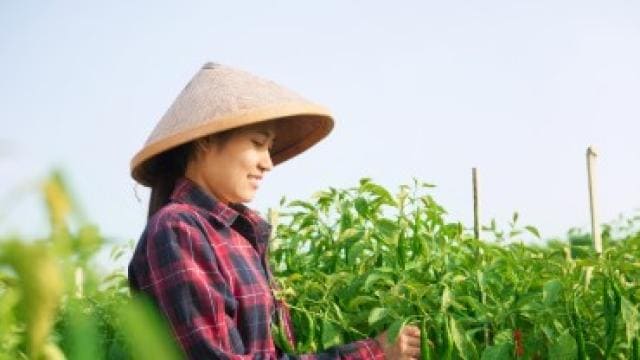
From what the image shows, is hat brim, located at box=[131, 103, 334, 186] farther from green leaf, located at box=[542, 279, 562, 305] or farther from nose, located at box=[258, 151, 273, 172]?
green leaf, located at box=[542, 279, 562, 305]

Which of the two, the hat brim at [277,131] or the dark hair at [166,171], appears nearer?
the hat brim at [277,131]

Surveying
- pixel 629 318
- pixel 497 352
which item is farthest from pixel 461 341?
pixel 629 318

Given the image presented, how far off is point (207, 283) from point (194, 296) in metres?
0.05

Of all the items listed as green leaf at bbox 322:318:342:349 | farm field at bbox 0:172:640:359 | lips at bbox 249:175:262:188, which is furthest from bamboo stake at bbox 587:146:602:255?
lips at bbox 249:175:262:188

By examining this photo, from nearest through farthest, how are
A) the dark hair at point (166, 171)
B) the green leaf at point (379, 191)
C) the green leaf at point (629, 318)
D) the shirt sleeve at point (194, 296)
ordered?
the shirt sleeve at point (194, 296) < the green leaf at point (629, 318) < the dark hair at point (166, 171) < the green leaf at point (379, 191)

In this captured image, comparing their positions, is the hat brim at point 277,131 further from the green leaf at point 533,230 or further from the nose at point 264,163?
the green leaf at point 533,230

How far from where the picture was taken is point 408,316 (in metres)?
1.92

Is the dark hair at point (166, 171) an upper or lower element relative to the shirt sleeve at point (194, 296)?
upper

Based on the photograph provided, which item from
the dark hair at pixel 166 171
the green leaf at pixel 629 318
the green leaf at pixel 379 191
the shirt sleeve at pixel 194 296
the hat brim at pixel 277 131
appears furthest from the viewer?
the green leaf at pixel 379 191

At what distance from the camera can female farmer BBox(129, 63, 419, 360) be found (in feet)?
5.55

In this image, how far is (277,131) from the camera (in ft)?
7.89

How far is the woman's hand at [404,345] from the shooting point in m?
1.80

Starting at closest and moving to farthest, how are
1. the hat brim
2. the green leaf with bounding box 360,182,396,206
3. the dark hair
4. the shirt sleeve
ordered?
the shirt sleeve → the hat brim → the dark hair → the green leaf with bounding box 360,182,396,206

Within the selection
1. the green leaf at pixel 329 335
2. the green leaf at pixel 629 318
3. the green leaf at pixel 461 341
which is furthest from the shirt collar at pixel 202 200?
the green leaf at pixel 629 318
